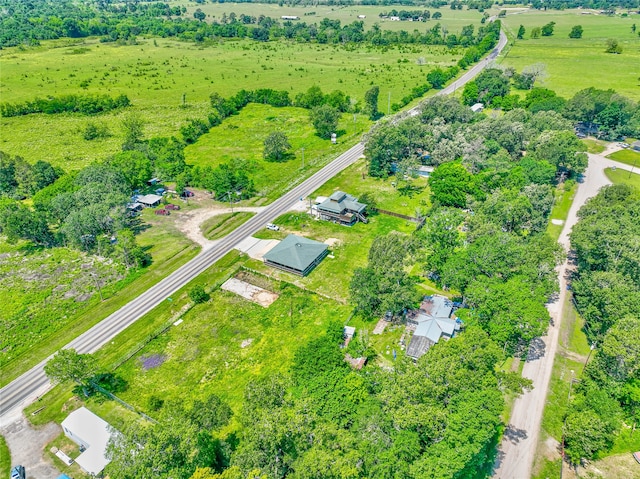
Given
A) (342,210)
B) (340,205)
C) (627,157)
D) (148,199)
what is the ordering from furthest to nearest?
(627,157), (148,199), (340,205), (342,210)

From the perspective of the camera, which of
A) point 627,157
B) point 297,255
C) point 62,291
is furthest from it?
point 627,157

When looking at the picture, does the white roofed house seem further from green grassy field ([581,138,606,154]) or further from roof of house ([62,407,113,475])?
green grassy field ([581,138,606,154])

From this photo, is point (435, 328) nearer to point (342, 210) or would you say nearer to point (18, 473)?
point (342, 210)

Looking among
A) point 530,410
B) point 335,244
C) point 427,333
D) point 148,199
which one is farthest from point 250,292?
point 530,410

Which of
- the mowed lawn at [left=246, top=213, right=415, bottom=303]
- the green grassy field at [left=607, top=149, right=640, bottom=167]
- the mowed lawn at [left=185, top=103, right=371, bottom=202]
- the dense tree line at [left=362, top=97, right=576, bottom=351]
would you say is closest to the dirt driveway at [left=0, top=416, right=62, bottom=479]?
the mowed lawn at [left=246, top=213, right=415, bottom=303]

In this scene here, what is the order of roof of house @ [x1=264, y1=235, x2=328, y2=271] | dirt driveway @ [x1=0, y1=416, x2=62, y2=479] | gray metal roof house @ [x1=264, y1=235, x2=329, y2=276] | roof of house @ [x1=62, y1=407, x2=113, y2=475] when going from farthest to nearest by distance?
roof of house @ [x1=264, y1=235, x2=328, y2=271] → gray metal roof house @ [x1=264, y1=235, x2=329, y2=276] → dirt driveway @ [x1=0, y1=416, x2=62, y2=479] → roof of house @ [x1=62, y1=407, x2=113, y2=475]
